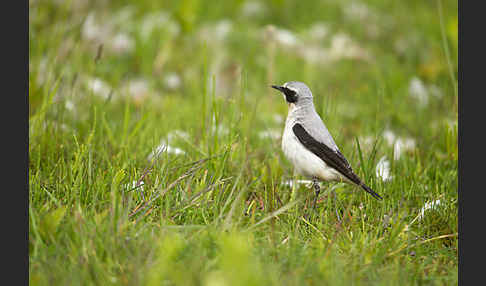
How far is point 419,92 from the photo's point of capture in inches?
228

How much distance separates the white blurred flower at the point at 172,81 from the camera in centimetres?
612

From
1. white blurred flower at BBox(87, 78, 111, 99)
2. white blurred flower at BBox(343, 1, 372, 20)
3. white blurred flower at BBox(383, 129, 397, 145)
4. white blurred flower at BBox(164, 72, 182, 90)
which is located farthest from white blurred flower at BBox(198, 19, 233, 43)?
white blurred flower at BBox(383, 129, 397, 145)

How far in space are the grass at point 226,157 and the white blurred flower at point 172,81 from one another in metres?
0.04

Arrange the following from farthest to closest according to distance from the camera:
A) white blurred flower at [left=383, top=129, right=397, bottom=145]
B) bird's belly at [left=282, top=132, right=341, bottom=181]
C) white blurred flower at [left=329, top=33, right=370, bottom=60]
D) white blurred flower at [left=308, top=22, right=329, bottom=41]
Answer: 1. white blurred flower at [left=308, top=22, right=329, bottom=41]
2. white blurred flower at [left=329, top=33, right=370, bottom=60]
3. white blurred flower at [left=383, top=129, right=397, bottom=145]
4. bird's belly at [left=282, top=132, right=341, bottom=181]

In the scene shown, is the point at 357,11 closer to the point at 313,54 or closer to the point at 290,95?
the point at 313,54

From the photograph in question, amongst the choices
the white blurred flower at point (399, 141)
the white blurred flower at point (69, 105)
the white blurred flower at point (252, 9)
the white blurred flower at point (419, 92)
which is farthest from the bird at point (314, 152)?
the white blurred flower at point (252, 9)

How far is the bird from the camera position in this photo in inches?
126

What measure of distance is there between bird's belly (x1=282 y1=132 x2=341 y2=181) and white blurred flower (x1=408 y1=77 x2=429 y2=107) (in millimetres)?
2889

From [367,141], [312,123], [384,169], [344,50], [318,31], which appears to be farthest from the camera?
[318,31]

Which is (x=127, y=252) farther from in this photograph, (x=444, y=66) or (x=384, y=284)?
(x=444, y=66)

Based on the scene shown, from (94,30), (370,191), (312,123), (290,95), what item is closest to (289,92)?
(290,95)

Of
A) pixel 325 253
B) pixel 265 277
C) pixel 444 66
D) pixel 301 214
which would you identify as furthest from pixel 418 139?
pixel 265 277

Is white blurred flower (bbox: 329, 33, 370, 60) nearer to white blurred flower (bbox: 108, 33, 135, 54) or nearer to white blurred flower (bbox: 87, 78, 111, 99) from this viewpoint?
white blurred flower (bbox: 108, 33, 135, 54)

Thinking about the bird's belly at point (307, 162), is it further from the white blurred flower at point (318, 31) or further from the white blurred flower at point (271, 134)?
the white blurred flower at point (318, 31)
